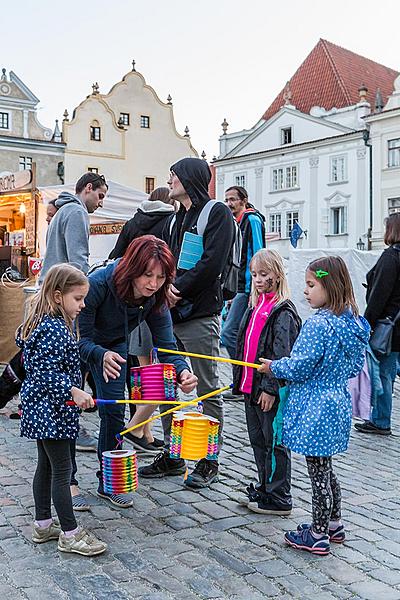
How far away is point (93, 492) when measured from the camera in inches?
172

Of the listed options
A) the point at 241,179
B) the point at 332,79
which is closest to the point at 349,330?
the point at 241,179

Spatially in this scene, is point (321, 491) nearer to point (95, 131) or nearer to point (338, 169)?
point (95, 131)

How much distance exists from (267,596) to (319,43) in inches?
1813

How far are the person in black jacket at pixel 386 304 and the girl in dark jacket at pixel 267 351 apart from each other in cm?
235

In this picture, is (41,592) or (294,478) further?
(294,478)

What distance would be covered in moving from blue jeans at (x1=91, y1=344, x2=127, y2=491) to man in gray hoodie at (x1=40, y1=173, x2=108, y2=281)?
4.24ft

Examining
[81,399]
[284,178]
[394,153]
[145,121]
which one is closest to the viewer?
[81,399]

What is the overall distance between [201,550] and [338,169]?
3629cm

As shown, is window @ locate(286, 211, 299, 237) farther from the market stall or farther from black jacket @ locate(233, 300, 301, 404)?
black jacket @ locate(233, 300, 301, 404)

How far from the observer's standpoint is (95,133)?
36906 millimetres

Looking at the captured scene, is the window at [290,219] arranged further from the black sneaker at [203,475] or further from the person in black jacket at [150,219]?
the black sneaker at [203,475]

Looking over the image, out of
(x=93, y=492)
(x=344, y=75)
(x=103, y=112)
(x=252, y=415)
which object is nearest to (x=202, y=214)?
(x=252, y=415)

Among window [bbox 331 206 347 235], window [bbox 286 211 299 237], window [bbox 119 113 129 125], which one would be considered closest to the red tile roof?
window [bbox 331 206 347 235]

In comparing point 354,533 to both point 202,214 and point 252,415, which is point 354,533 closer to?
point 252,415
